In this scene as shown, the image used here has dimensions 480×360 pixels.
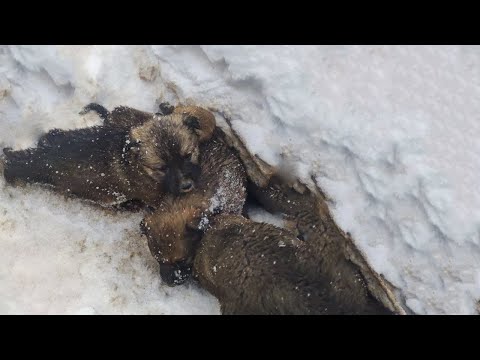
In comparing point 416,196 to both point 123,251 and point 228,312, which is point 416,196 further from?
point 123,251

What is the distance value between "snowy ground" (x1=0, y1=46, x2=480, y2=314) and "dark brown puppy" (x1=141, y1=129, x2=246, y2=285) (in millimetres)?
299

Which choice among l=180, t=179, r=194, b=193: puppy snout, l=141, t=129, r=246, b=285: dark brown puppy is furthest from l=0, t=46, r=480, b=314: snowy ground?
l=180, t=179, r=194, b=193: puppy snout

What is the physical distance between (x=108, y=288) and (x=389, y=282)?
3.05 m

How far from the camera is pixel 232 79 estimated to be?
18.9 feet

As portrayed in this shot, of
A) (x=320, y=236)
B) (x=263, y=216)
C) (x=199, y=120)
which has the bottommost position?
(x=263, y=216)

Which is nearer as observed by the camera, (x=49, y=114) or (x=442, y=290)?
(x=442, y=290)

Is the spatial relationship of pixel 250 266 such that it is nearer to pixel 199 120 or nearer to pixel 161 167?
pixel 161 167

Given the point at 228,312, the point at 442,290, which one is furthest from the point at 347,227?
the point at 228,312

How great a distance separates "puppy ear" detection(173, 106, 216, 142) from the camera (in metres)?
5.46

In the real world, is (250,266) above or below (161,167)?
below

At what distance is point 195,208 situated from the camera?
545cm

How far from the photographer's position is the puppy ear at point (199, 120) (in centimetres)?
546

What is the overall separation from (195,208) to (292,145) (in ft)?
4.09

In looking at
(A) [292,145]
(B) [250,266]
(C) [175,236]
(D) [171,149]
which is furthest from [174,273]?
(A) [292,145]
